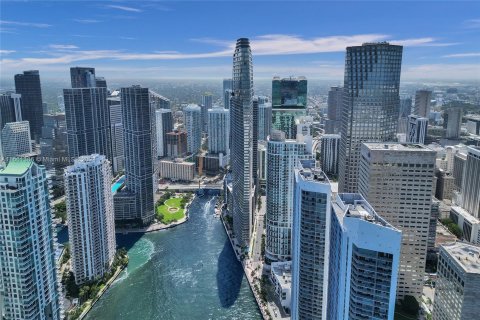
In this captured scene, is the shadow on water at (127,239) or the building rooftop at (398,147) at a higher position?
the building rooftop at (398,147)

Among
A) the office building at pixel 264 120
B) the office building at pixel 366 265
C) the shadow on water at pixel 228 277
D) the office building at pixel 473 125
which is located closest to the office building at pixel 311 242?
the office building at pixel 366 265

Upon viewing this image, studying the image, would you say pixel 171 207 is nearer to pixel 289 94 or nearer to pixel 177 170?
pixel 177 170

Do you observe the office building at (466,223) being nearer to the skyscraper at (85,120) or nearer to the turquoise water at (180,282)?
the turquoise water at (180,282)

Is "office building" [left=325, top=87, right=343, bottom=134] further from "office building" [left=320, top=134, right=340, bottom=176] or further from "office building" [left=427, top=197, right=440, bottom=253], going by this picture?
"office building" [left=427, top=197, right=440, bottom=253]

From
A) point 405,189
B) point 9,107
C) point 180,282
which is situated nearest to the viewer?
point 405,189

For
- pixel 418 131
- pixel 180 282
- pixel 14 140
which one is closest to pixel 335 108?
pixel 418 131

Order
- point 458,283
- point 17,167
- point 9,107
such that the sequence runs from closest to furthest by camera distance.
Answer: point 17,167
point 458,283
point 9,107

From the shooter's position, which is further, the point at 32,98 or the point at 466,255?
the point at 32,98
